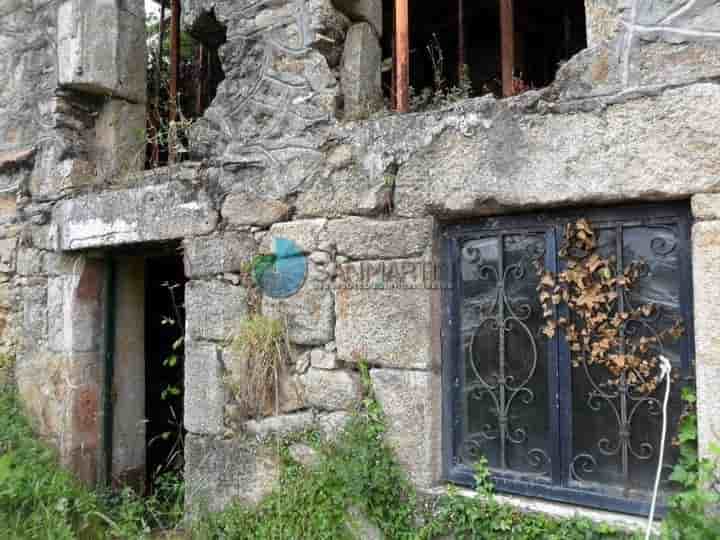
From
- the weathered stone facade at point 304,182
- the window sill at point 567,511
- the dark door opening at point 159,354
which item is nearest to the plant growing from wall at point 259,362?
the weathered stone facade at point 304,182

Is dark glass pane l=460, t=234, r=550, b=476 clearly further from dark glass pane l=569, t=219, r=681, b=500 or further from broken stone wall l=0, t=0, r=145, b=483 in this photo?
broken stone wall l=0, t=0, r=145, b=483

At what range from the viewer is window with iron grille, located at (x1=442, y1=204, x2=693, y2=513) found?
228 cm

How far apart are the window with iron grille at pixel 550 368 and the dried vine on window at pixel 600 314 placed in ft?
0.04

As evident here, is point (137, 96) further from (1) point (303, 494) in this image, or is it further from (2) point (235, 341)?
(1) point (303, 494)

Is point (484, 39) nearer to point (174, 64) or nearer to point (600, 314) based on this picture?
point (174, 64)

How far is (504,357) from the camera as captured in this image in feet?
8.43

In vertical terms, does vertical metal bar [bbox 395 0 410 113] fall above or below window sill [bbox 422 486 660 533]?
above

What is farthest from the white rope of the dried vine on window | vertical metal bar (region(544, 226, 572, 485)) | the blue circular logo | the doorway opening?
the doorway opening

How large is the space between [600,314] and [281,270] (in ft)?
4.86

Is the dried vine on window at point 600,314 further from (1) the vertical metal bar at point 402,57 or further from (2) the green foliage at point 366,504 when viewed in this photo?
(1) the vertical metal bar at point 402,57

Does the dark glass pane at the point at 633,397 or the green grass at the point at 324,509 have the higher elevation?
the dark glass pane at the point at 633,397

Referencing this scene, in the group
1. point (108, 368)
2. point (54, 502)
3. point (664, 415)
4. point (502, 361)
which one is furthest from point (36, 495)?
point (664, 415)

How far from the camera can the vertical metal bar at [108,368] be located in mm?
4078

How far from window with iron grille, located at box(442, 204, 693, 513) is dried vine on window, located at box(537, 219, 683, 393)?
0.04 ft
